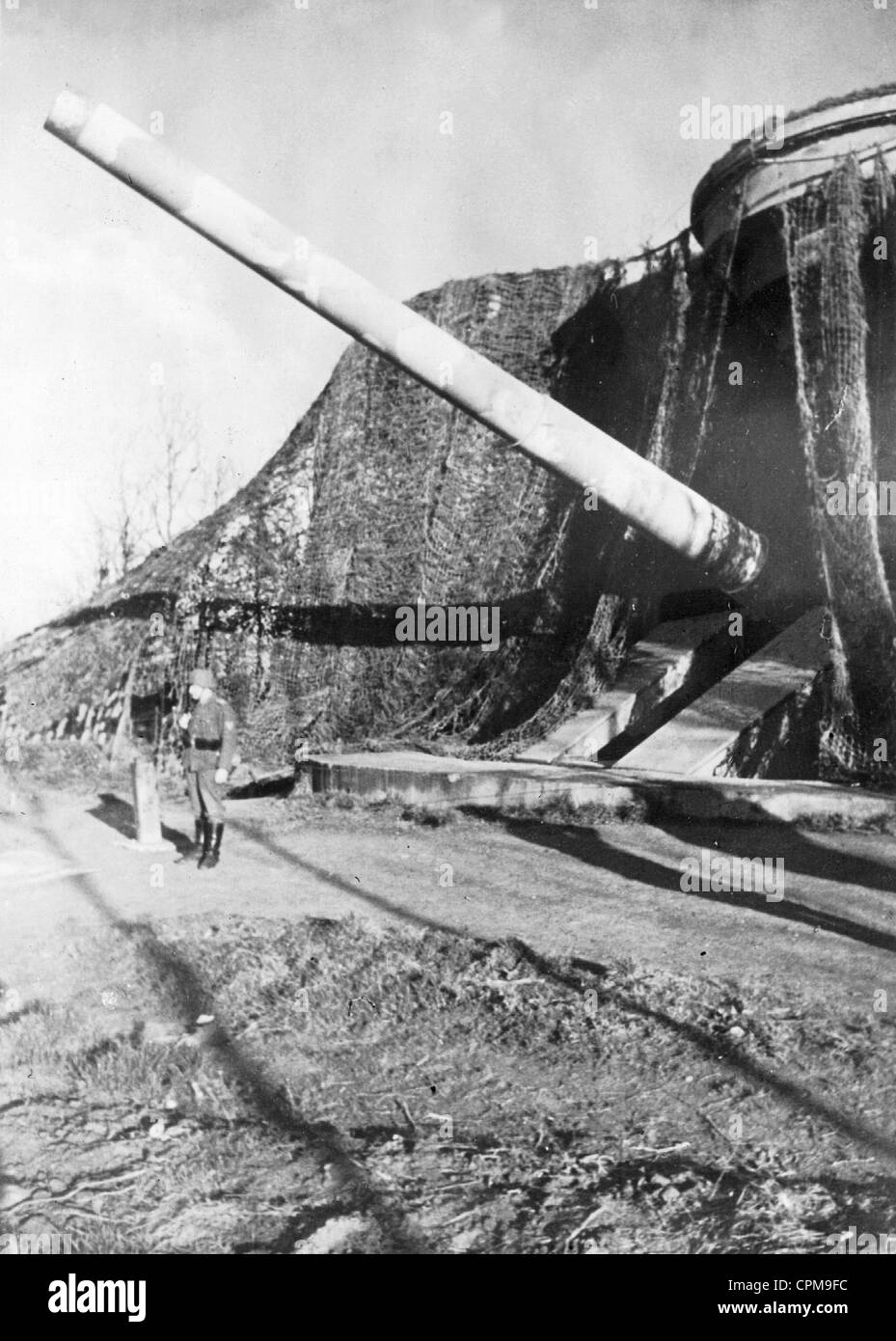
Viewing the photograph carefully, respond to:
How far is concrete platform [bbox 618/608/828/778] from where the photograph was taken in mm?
8555

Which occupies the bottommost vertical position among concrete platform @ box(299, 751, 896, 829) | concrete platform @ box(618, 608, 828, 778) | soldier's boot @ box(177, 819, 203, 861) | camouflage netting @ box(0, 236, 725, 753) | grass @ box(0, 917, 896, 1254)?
grass @ box(0, 917, 896, 1254)

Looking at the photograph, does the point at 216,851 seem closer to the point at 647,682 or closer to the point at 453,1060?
the point at 453,1060

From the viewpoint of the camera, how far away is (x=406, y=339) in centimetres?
704

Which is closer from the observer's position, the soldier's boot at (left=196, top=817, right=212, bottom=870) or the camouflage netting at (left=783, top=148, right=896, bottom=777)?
the soldier's boot at (left=196, top=817, right=212, bottom=870)

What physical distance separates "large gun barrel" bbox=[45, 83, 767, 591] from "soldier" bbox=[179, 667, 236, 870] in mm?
2551

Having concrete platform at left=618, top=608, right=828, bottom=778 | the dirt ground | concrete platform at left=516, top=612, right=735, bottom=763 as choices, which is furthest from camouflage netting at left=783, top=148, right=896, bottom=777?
the dirt ground

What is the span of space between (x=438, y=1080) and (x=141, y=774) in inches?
205

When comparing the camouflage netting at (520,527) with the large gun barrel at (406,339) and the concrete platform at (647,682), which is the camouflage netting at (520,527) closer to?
the concrete platform at (647,682)

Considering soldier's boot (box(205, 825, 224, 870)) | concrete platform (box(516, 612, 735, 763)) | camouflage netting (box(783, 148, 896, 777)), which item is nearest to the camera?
soldier's boot (box(205, 825, 224, 870))

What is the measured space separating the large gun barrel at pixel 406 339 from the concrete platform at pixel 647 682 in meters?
1.30

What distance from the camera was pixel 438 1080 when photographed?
3619 millimetres

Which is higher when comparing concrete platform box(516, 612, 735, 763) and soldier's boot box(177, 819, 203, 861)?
concrete platform box(516, 612, 735, 763)

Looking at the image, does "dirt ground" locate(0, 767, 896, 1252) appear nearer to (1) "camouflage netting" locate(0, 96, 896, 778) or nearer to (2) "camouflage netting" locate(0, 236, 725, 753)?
(1) "camouflage netting" locate(0, 96, 896, 778)

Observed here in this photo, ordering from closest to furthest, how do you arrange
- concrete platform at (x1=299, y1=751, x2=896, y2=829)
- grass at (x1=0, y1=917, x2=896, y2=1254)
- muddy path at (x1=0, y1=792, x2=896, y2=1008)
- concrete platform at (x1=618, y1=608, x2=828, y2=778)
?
grass at (x1=0, y1=917, x2=896, y2=1254)
muddy path at (x1=0, y1=792, x2=896, y2=1008)
concrete platform at (x1=299, y1=751, x2=896, y2=829)
concrete platform at (x1=618, y1=608, x2=828, y2=778)
